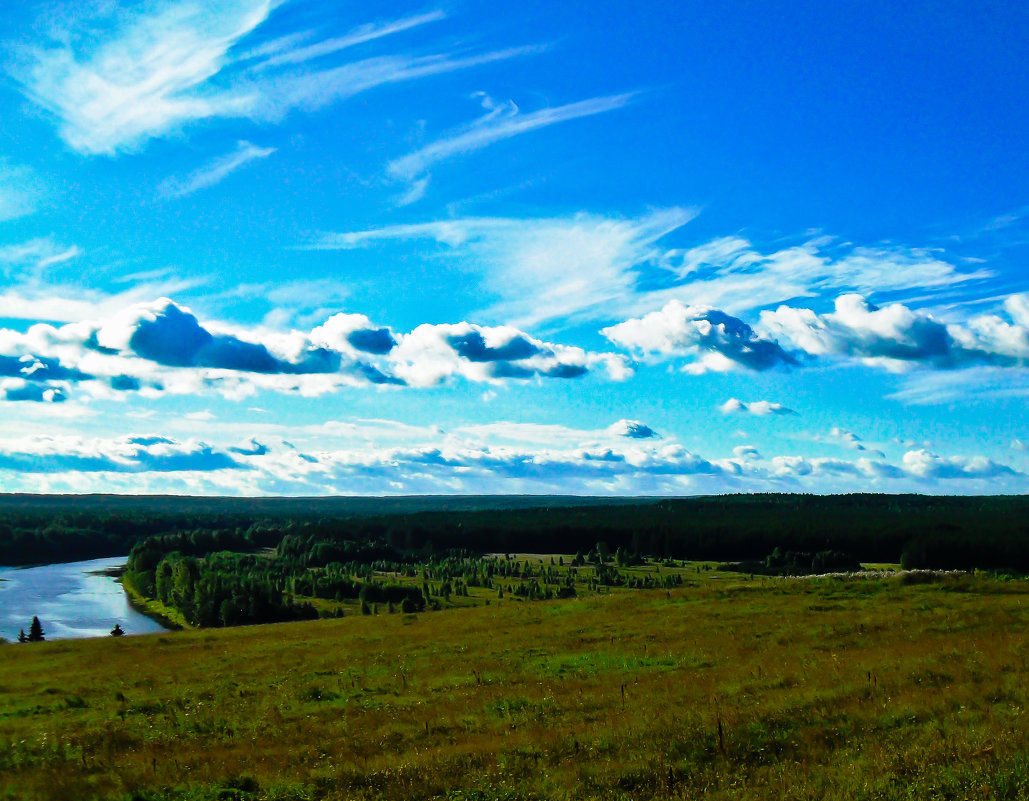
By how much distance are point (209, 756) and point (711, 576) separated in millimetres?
136930

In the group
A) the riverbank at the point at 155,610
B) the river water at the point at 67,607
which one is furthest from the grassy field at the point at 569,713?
the riverbank at the point at 155,610

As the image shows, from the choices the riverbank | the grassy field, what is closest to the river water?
the riverbank

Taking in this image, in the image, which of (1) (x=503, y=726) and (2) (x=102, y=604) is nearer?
(1) (x=503, y=726)

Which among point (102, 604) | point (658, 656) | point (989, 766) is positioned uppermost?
point (989, 766)

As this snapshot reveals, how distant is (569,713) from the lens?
2044cm

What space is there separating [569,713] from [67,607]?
439 ft

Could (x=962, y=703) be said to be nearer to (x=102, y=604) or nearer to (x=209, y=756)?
(x=209, y=756)

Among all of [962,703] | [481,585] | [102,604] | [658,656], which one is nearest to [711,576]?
[481,585]

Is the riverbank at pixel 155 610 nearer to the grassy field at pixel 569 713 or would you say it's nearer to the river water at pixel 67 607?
the river water at pixel 67 607

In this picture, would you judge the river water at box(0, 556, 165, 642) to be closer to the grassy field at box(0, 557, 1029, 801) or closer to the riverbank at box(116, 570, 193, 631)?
the riverbank at box(116, 570, 193, 631)

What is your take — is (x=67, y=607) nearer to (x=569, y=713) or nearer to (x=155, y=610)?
(x=155, y=610)

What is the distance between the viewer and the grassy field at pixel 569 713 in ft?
46.0

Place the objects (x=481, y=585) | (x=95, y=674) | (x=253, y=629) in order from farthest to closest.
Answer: (x=481, y=585) < (x=253, y=629) < (x=95, y=674)

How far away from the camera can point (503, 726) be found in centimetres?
1939
